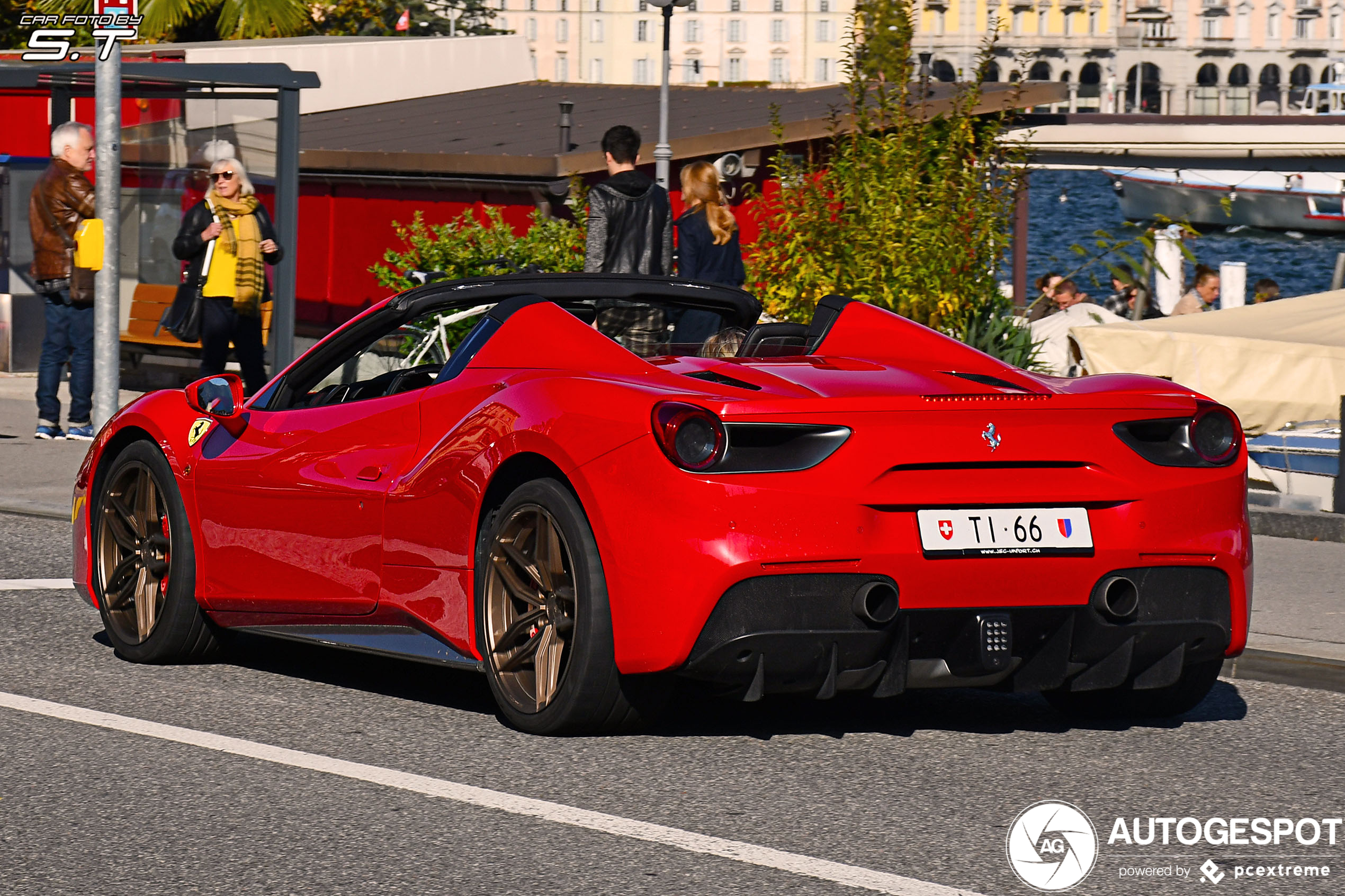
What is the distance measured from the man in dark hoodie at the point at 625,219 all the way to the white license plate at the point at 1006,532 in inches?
248

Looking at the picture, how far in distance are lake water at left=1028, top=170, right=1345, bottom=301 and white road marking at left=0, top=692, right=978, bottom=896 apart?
211 ft

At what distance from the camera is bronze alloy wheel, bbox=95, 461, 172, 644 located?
696 cm

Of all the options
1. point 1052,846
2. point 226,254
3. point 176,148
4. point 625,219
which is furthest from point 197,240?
point 1052,846

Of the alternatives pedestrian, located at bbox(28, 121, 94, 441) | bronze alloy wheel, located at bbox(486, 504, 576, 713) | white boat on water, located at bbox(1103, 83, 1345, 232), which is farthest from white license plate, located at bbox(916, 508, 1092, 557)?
white boat on water, located at bbox(1103, 83, 1345, 232)

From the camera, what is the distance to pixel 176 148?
693 inches

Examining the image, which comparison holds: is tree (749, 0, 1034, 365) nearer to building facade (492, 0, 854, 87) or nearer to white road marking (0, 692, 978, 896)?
white road marking (0, 692, 978, 896)

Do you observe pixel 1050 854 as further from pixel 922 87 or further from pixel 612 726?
pixel 922 87

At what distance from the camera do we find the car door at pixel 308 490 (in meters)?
6.13

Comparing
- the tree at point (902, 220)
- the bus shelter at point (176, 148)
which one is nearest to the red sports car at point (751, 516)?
the tree at point (902, 220)

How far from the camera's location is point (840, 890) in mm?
4215

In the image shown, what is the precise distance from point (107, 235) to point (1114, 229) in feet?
195

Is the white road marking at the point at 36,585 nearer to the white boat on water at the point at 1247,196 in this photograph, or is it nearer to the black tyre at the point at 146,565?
the black tyre at the point at 146,565

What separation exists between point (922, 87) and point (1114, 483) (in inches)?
332

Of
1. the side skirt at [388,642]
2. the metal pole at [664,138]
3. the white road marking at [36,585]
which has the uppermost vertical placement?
the metal pole at [664,138]
